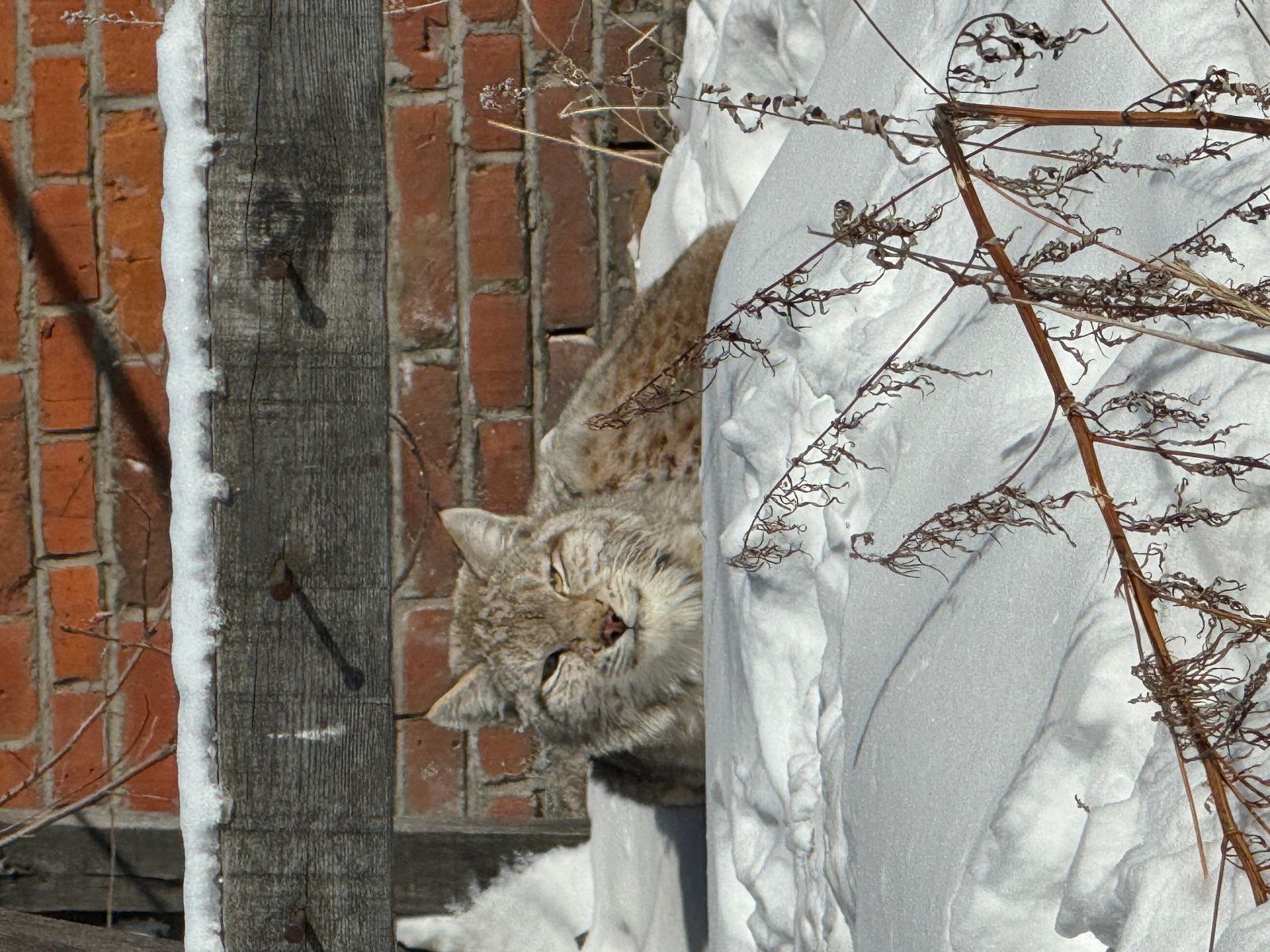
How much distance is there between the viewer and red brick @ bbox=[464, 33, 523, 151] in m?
3.60

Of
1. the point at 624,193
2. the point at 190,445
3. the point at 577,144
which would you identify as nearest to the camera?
the point at 190,445

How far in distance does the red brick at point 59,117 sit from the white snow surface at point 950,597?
7.90ft

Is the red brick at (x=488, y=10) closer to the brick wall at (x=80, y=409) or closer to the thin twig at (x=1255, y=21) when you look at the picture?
the brick wall at (x=80, y=409)

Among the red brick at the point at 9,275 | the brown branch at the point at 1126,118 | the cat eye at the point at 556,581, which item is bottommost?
the cat eye at the point at 556,581

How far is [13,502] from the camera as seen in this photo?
3.64 metres

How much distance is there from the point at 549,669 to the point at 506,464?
3.14ft

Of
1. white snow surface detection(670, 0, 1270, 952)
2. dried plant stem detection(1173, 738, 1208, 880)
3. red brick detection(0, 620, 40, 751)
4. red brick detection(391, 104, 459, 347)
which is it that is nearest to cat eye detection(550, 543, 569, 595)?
white snow surface detection(670, 0, 1270, 952)

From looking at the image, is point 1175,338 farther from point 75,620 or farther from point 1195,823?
point 75,620

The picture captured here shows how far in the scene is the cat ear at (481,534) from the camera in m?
3.02

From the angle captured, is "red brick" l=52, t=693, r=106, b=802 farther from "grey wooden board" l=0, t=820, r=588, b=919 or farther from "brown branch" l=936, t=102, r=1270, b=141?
"brown branch" l=936, t=102, r=1270, b=141

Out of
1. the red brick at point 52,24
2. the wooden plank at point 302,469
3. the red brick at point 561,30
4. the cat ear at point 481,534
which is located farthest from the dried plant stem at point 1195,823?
the red brick at point 52,24

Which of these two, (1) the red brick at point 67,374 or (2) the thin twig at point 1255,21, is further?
(1) the red brick at point 67,374

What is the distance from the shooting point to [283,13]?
1530mm

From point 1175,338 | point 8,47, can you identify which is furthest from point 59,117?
point 1175,338
